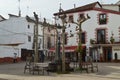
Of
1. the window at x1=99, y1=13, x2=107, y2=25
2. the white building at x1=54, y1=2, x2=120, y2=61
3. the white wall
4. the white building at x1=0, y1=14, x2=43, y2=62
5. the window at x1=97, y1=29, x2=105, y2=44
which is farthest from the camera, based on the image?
the white wall

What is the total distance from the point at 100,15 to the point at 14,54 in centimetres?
1512

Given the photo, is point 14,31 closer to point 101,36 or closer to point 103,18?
point 101,36

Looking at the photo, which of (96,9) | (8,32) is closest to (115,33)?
(96,9)

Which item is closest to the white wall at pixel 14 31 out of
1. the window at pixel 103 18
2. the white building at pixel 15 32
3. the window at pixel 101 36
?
the white building at pixel 15 32

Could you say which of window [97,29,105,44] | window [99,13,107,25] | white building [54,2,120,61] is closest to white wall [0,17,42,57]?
white building [54,2,120,61]

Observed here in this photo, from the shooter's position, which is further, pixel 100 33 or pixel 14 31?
pixel 14 31

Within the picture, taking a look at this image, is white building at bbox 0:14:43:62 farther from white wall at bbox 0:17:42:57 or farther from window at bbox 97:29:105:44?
window at bbox 97:29:105:44

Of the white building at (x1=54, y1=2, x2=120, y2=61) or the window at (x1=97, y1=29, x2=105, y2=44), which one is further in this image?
the window at (x1=97, y1=29, x2=105, y2=44)

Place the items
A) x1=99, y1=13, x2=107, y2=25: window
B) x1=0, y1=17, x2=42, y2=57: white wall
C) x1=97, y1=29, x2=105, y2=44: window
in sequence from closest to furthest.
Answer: x1=97, y1=29, x2=105, y2=44: window < x1=99, y1=13, x2=107, y2=25: window < x1=0, y1=17, x2=42, y2=57: white wall

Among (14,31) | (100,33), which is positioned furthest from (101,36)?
(14,31)

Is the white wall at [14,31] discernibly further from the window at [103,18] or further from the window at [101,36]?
the window at [103,18]

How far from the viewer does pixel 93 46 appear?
1989 inches

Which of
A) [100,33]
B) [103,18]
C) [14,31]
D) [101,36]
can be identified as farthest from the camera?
[14,31]

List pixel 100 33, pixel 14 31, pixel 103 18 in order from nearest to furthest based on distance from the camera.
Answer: pixel 100 33, pixel 103 18, pixel 14 31
